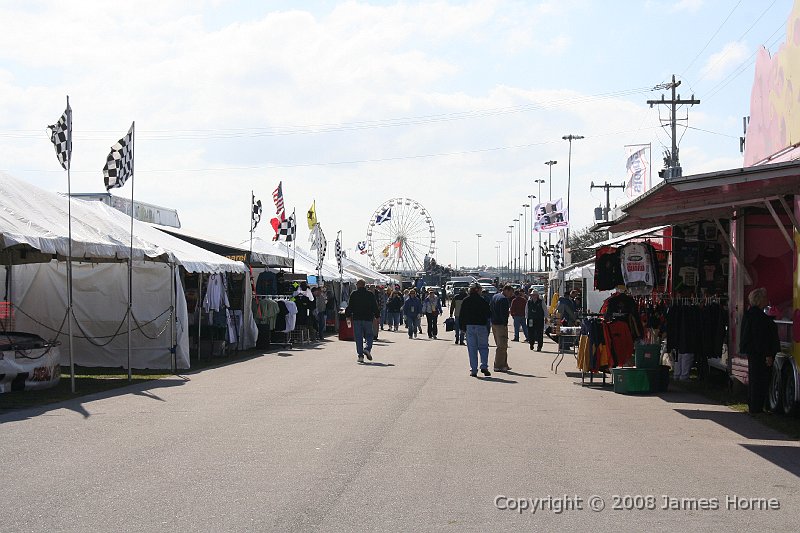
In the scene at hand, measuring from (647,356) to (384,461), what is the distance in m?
7.99

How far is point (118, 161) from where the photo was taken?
57.6 ft

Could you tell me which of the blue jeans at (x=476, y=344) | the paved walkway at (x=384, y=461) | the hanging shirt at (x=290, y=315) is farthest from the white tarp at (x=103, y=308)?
the hanging shirt at (x=290, y=315)

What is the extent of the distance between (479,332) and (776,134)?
20.9 ft

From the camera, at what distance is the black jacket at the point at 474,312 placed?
18531 mm

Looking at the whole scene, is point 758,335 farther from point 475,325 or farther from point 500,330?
point 500,330

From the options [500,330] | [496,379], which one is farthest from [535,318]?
[496,379]

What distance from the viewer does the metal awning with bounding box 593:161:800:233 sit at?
10664 millimetres

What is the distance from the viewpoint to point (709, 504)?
7.20 metres

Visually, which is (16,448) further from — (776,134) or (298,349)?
(298,349)

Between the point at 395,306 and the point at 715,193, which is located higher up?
the point at 715,193

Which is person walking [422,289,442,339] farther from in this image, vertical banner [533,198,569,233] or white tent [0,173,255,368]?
vertical banner [533,198,569,233]

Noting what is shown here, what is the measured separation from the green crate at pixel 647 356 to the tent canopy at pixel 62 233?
8986mm

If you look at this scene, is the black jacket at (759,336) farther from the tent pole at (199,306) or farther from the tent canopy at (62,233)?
the tent pole at (199,306)

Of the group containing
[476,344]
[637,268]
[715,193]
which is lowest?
[476,344]
